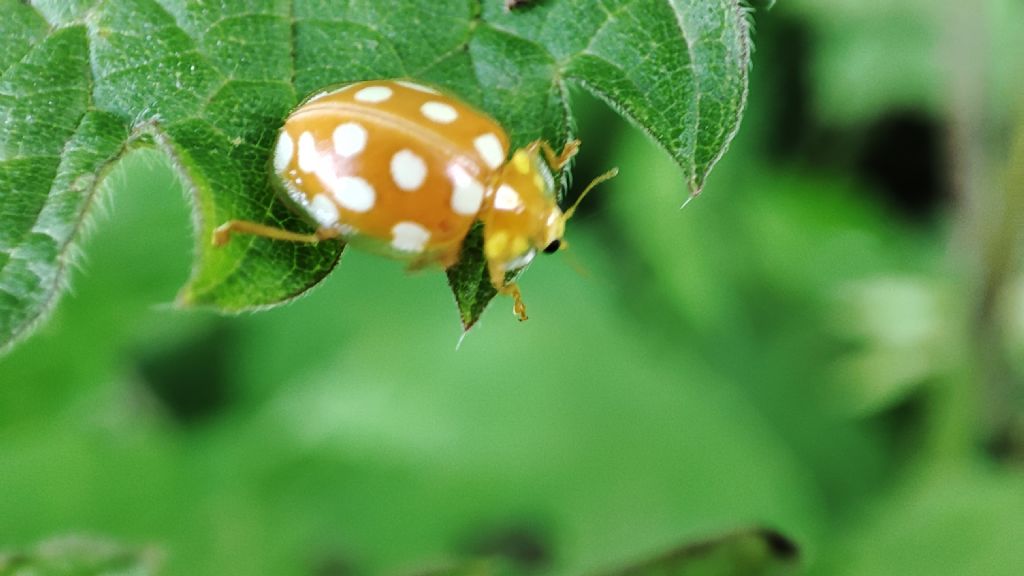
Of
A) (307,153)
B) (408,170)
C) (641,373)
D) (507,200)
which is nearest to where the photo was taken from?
(307,153)

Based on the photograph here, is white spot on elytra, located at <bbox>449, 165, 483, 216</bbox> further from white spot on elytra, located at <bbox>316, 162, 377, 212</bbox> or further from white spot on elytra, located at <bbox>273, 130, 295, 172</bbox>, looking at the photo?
white spot on elytra, located at <bbox>273, 130, 295, 172</bbox>

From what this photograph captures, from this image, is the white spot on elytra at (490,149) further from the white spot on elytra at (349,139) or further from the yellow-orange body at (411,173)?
the white spot on elytra at (349,139)

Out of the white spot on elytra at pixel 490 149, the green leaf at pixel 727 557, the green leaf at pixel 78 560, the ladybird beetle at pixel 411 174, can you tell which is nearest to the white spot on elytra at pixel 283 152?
the ladybird beetle at pixel 411 174

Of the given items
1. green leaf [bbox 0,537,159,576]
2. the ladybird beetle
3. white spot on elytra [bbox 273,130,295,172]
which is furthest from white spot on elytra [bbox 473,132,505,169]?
green leaf [bbox 0,537,159,576]

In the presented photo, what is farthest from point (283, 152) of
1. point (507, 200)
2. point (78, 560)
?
point (78, 560)

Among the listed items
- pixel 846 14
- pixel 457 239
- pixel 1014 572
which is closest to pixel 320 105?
pixel 457 239

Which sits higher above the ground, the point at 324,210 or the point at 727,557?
the point at 324,210

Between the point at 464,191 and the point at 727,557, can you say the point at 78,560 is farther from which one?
the point at 727,557
